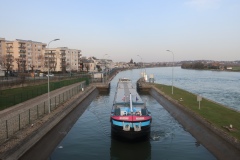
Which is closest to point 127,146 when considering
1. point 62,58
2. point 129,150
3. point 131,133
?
point 129,150

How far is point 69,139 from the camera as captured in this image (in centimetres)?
2250

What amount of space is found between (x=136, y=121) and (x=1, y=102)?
1977 cm

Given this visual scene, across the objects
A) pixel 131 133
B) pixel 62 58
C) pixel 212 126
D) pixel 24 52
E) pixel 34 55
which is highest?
pixel 24 52

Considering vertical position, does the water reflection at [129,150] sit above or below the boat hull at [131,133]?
below

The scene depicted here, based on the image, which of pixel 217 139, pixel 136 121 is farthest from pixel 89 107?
pixel 217 139

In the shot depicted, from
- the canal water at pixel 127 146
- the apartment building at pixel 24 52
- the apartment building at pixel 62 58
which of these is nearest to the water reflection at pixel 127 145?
the canal water at pixel 127 146

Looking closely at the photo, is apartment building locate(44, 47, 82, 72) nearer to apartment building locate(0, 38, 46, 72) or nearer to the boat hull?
apartment building locate(0, 38, 46, 72)

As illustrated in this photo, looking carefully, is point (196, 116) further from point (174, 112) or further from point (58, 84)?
point (58, 84)

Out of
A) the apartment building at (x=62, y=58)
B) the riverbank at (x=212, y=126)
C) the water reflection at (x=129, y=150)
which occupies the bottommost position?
the water reflection at (x=129, y=150)

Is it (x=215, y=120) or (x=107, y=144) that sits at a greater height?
(x=215, y=120)

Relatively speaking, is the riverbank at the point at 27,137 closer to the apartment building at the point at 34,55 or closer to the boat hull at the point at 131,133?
the boat hull at the point at 131,133

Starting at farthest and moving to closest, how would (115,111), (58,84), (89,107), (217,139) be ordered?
1. (58,84)
2. (89,107)
3. (115,111)
4. (217,139)

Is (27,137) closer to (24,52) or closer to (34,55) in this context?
(24,52)

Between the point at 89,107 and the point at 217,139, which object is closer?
the point at 217,139
